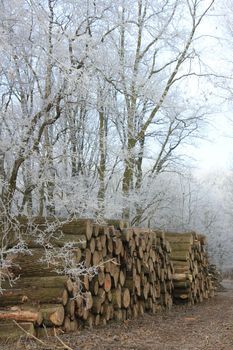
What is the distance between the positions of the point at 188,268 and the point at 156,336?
5.44 meters

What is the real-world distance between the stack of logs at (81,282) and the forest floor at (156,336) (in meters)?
0.29

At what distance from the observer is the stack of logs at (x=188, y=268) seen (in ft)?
40.7

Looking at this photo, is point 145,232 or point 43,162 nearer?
point 43,162

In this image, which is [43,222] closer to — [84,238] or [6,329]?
[84,238]

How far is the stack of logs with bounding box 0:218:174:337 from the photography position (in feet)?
22.0

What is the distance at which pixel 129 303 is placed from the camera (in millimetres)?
9289

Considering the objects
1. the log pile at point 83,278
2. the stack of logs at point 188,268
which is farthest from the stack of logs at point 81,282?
the stack of logs at point 188,268

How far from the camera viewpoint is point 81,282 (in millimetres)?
7516

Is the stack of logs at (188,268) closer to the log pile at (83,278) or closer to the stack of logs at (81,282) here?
the log pile at (83,278)

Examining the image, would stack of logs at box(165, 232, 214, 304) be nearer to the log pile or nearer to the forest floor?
the log pile

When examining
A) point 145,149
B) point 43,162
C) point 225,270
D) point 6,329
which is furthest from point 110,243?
point 225,270

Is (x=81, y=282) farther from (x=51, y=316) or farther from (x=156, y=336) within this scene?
(x=156, y=336)

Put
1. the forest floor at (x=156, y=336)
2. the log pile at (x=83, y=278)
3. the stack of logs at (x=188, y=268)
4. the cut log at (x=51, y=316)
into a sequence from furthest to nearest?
the stack of logs at (x=188, y=268)
the log pile at (x=83, y=278)
the cut log at (x=51, y=316)
the forest floor at (x=156, y=336)

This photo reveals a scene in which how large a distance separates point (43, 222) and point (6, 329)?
2219 millimetres
